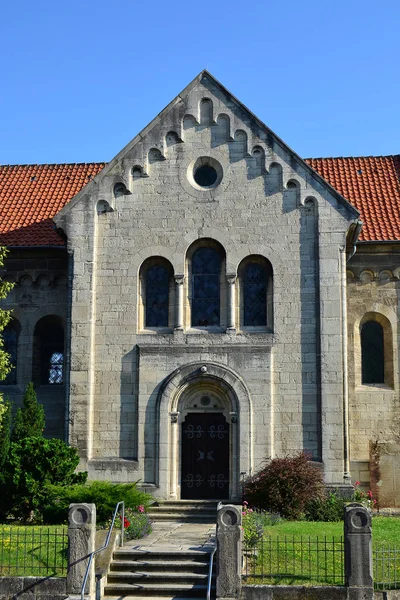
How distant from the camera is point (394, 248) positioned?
2830 centimetres

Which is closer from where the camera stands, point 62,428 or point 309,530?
point 309,530

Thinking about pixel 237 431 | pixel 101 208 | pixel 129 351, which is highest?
pixel 101 208

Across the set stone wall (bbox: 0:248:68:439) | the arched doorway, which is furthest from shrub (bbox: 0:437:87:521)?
stone wall (bbox: 0:248:68:439)

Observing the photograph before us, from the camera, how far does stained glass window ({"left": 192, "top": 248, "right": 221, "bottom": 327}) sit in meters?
26.3

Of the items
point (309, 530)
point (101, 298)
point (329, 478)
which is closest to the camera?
point (309, 530)

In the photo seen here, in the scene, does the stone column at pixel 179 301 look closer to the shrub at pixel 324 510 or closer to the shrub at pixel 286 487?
the shrub at pixel 286 487

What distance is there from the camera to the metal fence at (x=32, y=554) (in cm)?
1750

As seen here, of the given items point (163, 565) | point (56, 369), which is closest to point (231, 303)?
point (56, 369)

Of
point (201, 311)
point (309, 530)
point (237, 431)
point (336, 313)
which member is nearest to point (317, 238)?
point (336, 313)

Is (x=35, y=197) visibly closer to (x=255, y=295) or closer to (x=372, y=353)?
(x=255, y=295)

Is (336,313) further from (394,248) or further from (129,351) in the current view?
(129,351)

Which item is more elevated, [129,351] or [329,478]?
[129,351]

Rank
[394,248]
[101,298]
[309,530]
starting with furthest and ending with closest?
[394,248] → [101,298] → [309,530]

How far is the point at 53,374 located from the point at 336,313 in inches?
373
